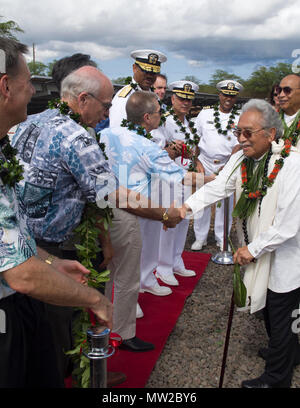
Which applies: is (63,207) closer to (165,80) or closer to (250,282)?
(250,282)

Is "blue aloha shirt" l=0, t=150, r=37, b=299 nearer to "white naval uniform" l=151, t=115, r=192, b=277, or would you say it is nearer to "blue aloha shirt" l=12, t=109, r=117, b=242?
"blue aloha shirt" l=12, t=109, r=117, b=242

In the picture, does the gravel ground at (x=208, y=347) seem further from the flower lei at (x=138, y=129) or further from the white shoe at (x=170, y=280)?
the flower lei at (x=138, y=129)

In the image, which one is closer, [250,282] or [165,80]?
[250,282]

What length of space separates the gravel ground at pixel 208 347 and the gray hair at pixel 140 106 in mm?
2223

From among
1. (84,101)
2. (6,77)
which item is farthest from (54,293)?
(84,101)

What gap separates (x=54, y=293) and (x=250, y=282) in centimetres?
191

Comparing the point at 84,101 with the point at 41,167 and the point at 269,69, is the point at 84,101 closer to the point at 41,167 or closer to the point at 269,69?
the point at 41,167

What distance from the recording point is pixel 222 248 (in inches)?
251

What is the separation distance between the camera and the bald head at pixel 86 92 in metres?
2.52

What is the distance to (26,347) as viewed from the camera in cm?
173

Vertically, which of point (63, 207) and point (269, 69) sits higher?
point (269, 69)
